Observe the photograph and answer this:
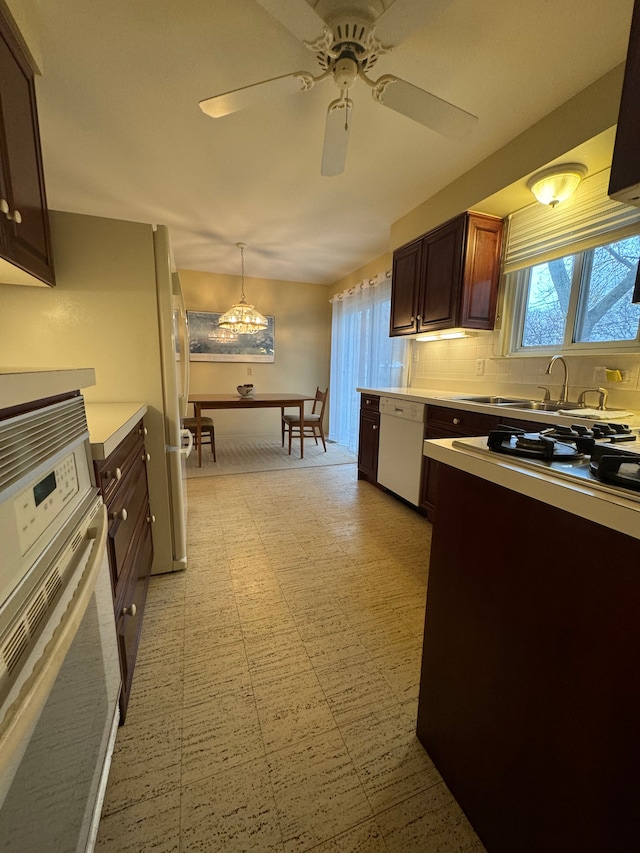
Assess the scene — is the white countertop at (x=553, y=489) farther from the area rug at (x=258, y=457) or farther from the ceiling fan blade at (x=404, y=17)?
the area rug at (x=258, y=457)

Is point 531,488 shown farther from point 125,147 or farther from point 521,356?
point 125,147

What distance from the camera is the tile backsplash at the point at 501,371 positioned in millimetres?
1820

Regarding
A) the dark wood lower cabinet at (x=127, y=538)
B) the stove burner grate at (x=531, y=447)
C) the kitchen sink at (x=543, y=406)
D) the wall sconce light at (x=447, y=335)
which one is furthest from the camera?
the wall sconce light at (x=447, y=335)

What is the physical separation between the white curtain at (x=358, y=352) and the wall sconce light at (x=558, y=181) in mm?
1683

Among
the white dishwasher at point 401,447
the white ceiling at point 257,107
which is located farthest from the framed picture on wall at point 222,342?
the white dishwasher at point 401,447

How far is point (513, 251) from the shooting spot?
2400mm

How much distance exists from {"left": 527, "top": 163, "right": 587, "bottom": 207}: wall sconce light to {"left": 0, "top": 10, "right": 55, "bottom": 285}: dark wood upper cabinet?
2.51 m

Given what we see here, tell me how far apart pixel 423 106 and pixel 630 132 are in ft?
3.32

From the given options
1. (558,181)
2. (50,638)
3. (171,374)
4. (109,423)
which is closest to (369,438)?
(171,374)

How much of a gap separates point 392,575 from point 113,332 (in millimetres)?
1921

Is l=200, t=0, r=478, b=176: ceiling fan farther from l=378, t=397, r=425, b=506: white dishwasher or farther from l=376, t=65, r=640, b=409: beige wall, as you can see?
l=378, t=397, r=425, b=506: white dishwasher

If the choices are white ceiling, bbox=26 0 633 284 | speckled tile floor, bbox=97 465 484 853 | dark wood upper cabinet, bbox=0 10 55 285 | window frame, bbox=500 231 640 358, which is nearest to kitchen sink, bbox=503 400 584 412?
window frame, bbox=500 231 640 358

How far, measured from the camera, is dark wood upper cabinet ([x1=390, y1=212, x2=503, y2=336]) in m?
2.42

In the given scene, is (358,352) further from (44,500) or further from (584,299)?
(44,500)
